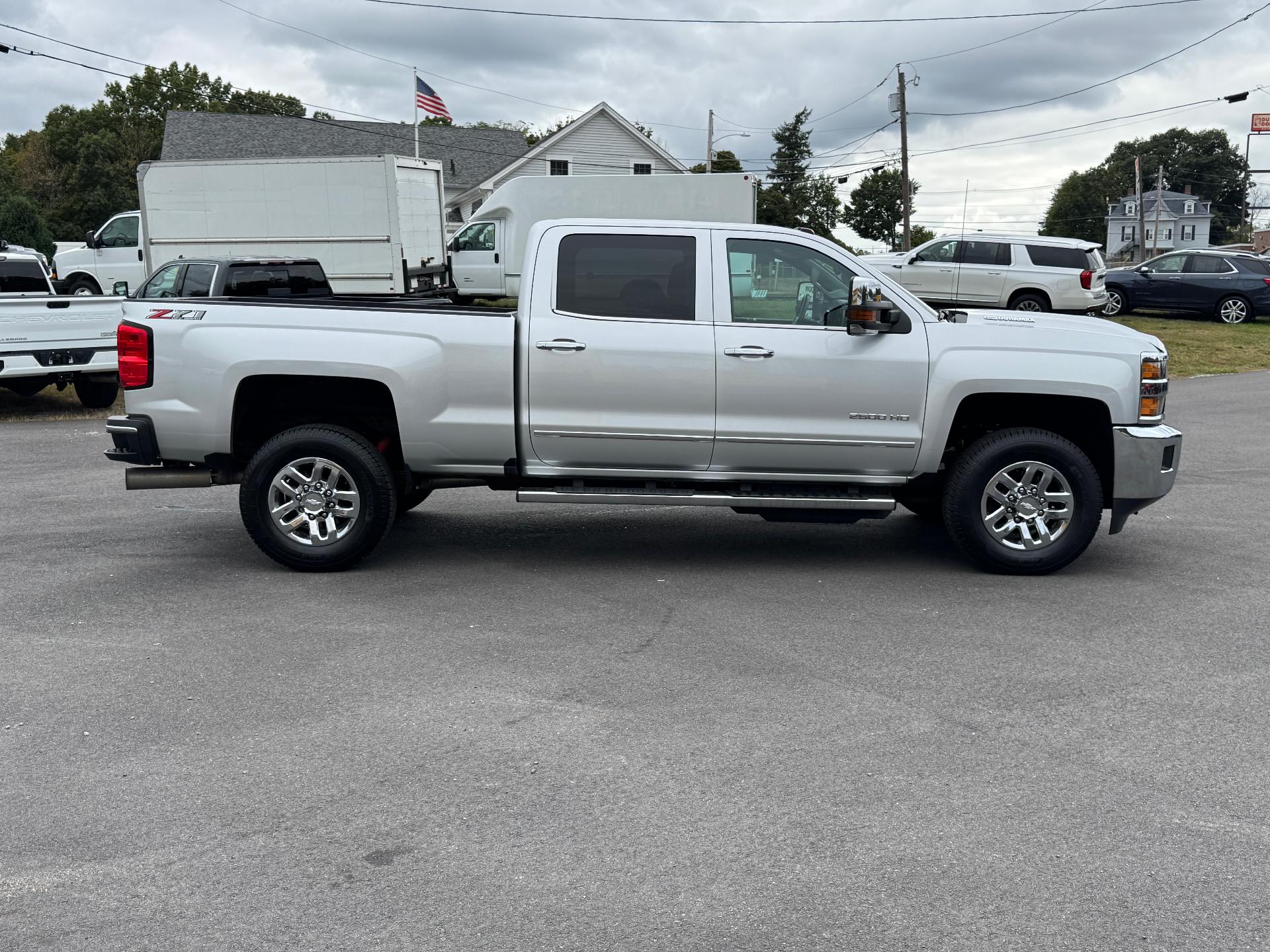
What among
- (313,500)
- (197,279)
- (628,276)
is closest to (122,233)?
(197,279)

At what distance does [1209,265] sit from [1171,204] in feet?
313

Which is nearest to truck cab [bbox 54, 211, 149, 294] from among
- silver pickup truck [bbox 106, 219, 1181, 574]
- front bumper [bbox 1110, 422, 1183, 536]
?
silver pickup truck [bbox 106, 219, 1181, 574]

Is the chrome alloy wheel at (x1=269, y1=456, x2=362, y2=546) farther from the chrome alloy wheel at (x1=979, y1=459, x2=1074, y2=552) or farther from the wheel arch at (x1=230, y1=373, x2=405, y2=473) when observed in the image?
the chrome alloy wheel at (x1=979, y1=459, x2=1074, y2=552)

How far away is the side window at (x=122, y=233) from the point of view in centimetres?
2639

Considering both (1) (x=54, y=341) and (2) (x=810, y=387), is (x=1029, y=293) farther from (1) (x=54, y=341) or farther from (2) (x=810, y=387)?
(2) (x=810, y=387)

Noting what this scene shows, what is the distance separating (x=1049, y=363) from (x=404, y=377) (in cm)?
378

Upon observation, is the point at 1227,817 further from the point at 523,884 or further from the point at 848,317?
the point at 848,317

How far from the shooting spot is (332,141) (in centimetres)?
4953

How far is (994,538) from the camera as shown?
7270mm

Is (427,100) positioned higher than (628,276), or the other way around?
(427,100)

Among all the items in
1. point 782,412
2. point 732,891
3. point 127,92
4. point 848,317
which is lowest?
point 732,891

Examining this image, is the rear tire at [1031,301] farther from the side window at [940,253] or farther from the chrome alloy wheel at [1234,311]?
the chrome alloy wheel at [1234,311]

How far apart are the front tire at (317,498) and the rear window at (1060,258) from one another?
1952 centimetres

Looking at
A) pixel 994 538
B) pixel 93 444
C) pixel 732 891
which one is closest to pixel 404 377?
pixel 994 538
